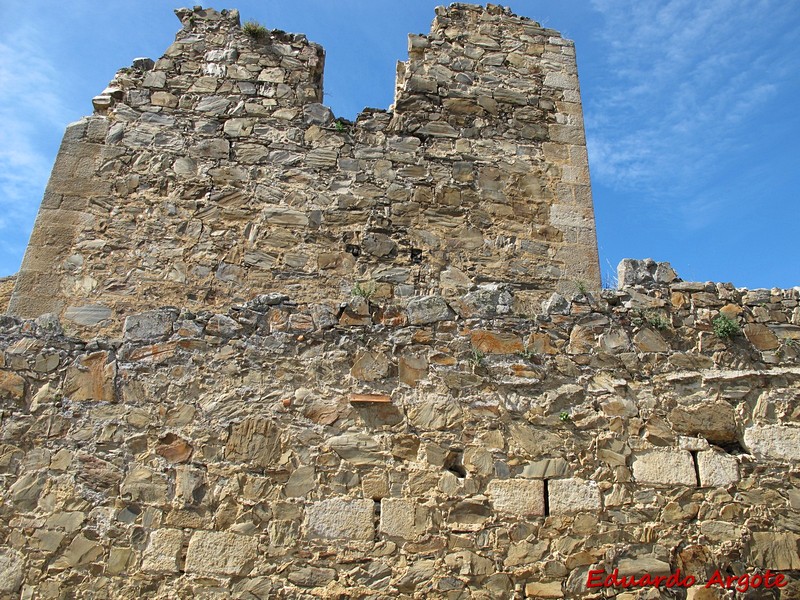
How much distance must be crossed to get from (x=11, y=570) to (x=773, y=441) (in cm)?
407

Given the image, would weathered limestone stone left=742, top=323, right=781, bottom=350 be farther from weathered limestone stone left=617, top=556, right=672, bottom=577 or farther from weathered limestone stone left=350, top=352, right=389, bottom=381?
weathered limestone stone left=350, top=352, right=389, bottom=381

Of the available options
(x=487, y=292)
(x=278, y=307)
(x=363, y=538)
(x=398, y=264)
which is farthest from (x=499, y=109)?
(x=363, y=538)

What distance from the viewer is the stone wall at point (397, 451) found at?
3301 mm

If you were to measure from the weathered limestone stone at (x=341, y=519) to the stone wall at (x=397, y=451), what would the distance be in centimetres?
1

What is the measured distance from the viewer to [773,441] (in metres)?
3.63

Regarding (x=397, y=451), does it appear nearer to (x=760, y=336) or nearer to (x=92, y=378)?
(x=92, y=378)

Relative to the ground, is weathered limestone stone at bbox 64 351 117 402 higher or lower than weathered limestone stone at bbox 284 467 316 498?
higher

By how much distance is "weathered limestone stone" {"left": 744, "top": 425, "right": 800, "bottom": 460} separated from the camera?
359 centimetres

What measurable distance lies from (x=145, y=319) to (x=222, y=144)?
3005 millimetres

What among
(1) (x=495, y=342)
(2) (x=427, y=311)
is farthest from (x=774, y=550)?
(2) (x=427, y=311)

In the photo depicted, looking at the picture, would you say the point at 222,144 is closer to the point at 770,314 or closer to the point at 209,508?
the point at 209,508

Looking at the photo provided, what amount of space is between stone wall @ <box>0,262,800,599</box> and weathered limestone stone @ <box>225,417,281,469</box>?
0.04ft

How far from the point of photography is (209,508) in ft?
11.1

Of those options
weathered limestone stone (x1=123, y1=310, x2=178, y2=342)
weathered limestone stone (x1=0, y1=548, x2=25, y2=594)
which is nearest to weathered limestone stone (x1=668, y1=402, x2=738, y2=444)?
weathered limestone stone (x1=123, y1=310, x2=178, y2=342)
